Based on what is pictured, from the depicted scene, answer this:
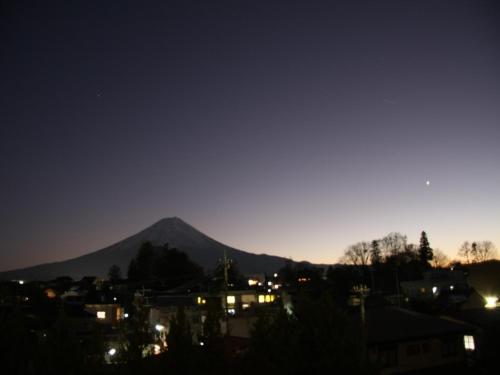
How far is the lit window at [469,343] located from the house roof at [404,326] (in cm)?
52

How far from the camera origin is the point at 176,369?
358 inches

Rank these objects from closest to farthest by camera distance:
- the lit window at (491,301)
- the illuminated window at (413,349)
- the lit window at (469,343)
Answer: the illuminated window at (413,349) → the lit window at (469,343) → the lit window at (491,301)

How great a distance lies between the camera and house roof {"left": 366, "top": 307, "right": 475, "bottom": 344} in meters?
17.7

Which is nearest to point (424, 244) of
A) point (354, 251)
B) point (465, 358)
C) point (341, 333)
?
point (354, 251)

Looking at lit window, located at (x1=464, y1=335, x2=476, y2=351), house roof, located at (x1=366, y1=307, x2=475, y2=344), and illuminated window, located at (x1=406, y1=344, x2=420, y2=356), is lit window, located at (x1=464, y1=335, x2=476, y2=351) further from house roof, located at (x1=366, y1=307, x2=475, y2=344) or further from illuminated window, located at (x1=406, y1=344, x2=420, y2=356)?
illuminated window, located at (x1=406, y1=344, x2=420, y2=356)

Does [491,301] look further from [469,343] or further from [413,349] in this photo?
[413,349]

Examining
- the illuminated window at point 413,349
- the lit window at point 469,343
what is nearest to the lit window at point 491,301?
the lit window at point 469,343

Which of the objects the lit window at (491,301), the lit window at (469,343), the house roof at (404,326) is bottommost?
the lit window at (469,343)

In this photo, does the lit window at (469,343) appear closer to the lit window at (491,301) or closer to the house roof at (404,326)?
the house roof at (404,326)

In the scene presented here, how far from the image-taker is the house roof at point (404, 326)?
17.7 metres

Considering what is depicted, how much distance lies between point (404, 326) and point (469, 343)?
3.70m

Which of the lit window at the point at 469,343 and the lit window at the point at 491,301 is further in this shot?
the lit window at the point at 491,301

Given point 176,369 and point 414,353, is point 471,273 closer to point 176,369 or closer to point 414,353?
point 414,353

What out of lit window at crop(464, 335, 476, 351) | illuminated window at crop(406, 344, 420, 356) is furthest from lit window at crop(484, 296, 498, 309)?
illuminated window at crop(406, 344, 420, 356)
